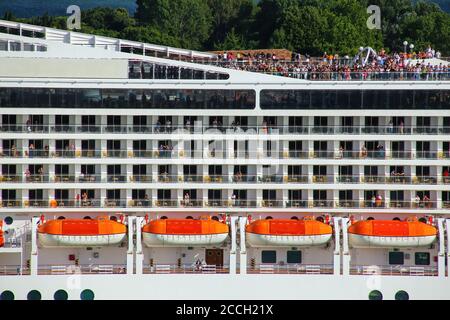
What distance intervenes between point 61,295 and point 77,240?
6.15 feet

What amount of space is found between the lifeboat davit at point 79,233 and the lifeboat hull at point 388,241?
7653mm

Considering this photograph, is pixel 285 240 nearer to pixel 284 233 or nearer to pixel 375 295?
pixel 284 233

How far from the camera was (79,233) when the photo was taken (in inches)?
1831

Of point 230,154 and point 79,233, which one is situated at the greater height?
point 230,154

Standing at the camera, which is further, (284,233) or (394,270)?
(394,270)

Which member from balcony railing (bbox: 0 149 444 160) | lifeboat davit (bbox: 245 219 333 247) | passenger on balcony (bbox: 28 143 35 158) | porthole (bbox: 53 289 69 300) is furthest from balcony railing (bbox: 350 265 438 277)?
passenger on balcony (bbox: 28 143 35 158)

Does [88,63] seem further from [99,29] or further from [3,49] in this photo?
[99,29]

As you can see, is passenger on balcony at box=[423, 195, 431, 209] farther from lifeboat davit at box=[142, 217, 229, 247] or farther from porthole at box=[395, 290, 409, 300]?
lifeboat davit at box=[142, 217, 229, 247]

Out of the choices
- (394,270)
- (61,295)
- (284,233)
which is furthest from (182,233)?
(394,270)

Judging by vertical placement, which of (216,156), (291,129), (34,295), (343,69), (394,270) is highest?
(343,69)

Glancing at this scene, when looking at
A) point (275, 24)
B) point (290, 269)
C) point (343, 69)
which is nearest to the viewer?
point (290, 269)

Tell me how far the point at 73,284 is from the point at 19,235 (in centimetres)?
261

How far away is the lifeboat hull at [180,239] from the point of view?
152 ft

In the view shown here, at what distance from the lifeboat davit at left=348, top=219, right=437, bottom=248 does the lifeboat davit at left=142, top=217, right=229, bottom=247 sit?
437 centimetres
